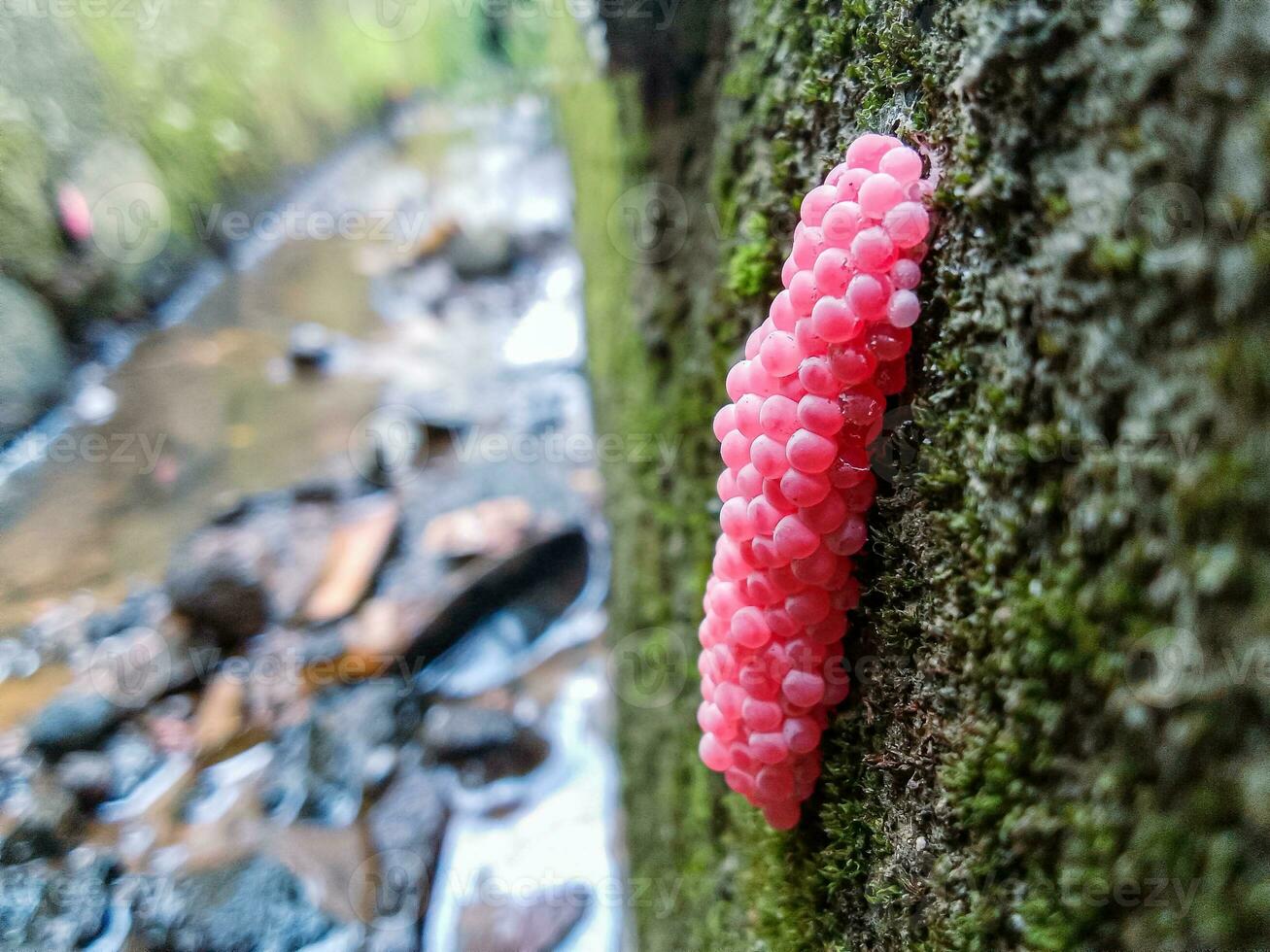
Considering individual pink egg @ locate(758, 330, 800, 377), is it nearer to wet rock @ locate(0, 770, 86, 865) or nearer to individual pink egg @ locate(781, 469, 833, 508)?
individual pink egg @ locate(781, 469, 833, 508)

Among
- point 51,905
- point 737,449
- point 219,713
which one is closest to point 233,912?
point 51,905

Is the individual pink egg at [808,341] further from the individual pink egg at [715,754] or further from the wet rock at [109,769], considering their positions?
the wet rock at [109,769]

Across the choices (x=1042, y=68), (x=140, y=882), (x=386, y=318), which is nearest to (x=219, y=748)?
(x=140, y=882)

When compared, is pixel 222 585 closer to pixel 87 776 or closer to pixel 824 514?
pixel 87 776

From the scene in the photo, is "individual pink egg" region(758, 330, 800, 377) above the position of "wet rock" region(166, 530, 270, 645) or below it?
above

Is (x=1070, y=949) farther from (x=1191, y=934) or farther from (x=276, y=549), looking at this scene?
(x=276, y=549)

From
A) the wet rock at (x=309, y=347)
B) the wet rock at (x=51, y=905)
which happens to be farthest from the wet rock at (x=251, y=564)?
the wet rock at (x=309, y=347)

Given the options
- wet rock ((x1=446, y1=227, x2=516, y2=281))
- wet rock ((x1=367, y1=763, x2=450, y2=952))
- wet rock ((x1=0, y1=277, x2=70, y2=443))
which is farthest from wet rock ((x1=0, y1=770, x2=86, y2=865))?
wet rock ((x1=446, y1=227, x2=516, y2=281))
